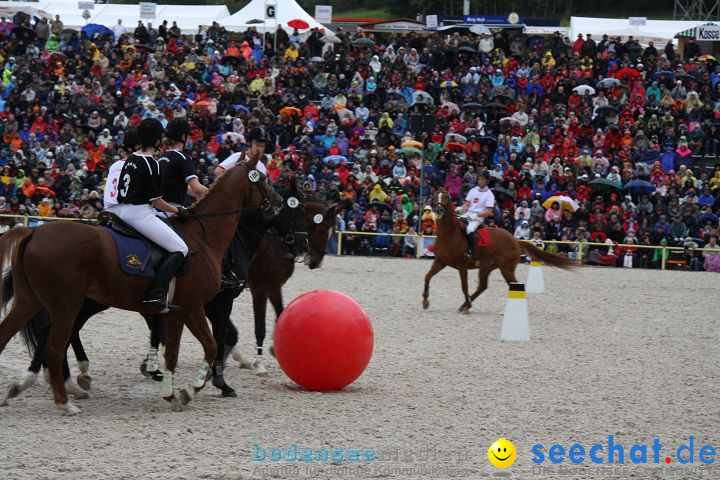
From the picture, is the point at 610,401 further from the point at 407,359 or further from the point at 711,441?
the point at 407,359

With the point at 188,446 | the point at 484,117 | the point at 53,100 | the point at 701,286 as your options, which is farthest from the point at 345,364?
the point at 53,100

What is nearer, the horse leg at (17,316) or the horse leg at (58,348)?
the horse leg at (58,348)

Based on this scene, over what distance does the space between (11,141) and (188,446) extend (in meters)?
25.9

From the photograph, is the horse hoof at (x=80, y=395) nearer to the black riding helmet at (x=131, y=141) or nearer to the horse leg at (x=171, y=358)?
the horse leg at (x=171, y=358)

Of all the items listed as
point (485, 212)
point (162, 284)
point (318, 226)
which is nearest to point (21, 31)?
point (485, 212)

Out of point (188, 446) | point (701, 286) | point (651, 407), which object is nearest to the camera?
point (188, 446)

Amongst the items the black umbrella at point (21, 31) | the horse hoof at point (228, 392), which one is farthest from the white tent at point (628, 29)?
the horse hoof at point (228, 392)

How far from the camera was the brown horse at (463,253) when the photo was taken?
655 inches

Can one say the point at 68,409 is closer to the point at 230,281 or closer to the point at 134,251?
the point at 134,251

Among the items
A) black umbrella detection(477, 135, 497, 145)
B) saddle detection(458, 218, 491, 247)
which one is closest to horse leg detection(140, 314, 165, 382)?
saddle detection(458, 218, 491, 247)

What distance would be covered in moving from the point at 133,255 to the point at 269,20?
32278 mm

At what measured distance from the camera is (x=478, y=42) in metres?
35.7

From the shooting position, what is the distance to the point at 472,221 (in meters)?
17.0

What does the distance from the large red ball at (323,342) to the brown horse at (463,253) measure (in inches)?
277
